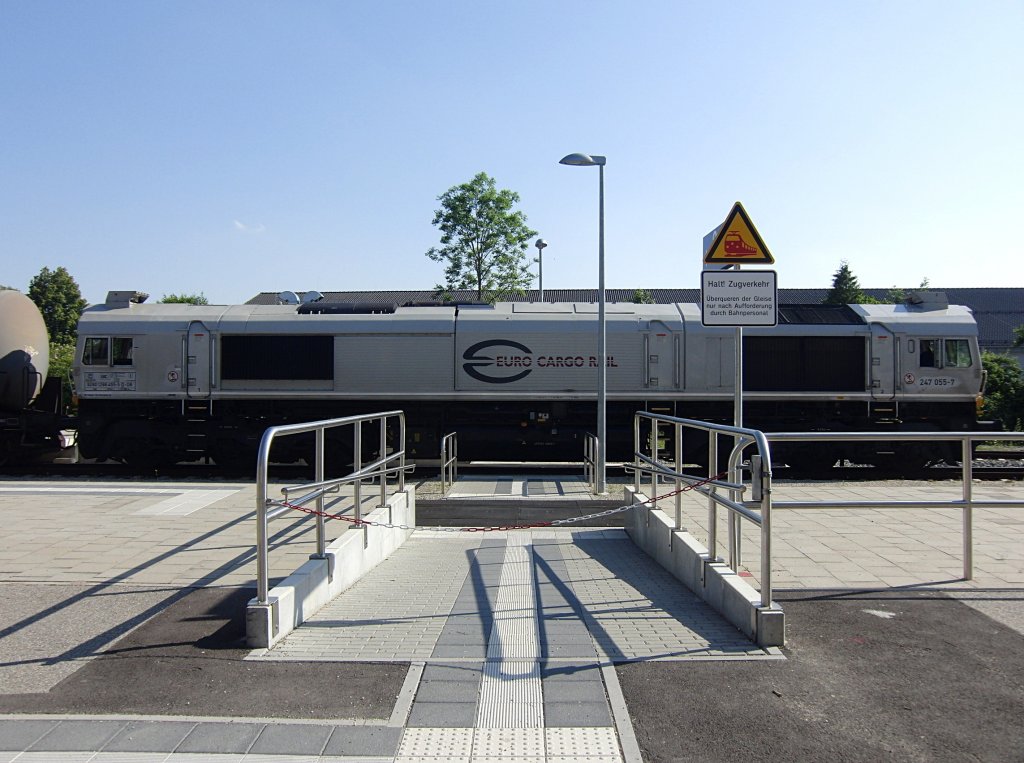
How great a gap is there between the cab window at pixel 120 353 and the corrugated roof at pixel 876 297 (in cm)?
4363

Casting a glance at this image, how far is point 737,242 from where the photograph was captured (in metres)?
6.79

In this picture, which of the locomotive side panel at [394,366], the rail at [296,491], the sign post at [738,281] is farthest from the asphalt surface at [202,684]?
the locomotive side panel at [394,366]

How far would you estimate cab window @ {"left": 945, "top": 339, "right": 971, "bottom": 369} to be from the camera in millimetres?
15047

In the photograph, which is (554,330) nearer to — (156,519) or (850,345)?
(850,345)

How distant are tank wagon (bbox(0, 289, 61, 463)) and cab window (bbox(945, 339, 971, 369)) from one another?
17.8 metres

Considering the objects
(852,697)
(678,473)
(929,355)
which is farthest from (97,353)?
(929,355)

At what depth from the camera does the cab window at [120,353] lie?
50.0 ft

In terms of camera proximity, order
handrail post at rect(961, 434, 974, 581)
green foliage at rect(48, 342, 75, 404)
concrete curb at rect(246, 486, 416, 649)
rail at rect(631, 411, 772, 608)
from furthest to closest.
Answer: green foliage at rect(48, 342, 75, 404) → handrail post at rect(961, 434, 974, 581) → rail at rect(631, 411, 772, 608) → concrete curb at rect(246, 486, 416, 649)

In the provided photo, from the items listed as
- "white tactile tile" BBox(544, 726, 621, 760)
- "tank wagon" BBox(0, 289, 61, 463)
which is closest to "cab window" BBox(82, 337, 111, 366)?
"tank wagon" BBox(0, 289, 61, 463)

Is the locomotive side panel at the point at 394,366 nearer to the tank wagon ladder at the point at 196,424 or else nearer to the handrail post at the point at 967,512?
the tank wagon ladder at the point at 196,424

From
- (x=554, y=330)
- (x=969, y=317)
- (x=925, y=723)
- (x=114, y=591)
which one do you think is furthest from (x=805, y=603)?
(x=969, y=317)

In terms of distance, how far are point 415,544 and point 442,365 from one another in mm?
7454

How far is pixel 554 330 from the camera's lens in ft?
50.6

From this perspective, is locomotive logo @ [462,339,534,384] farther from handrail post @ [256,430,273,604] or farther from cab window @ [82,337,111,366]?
handrail post @ [256,430,273,604]
